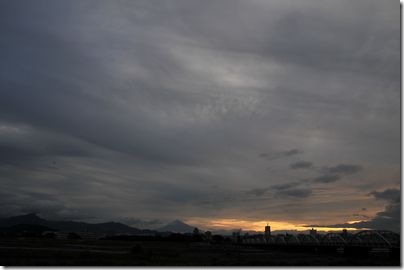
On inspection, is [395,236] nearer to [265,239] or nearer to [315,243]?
[315,243]

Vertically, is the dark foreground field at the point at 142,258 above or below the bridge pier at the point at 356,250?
below

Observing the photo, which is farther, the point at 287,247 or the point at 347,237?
the point at 287,247

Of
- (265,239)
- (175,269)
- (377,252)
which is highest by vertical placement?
(265,239)

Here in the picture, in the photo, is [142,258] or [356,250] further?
[356,250]

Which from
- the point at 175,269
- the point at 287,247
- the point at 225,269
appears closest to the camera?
the point at 175,269

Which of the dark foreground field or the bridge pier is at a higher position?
the bridge pier

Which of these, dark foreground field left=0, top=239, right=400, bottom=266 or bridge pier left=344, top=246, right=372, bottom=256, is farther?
bridge pier left=344, top=246, right=372, bottom=256

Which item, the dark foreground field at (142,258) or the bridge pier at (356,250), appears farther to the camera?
the bridge pier at (356,250)

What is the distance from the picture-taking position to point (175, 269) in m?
36.0

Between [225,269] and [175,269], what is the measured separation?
24.3 ft

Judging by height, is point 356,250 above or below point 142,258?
above

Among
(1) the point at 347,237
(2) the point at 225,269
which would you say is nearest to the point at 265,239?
(1) the point at 347,237

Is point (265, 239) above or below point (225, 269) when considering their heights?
above

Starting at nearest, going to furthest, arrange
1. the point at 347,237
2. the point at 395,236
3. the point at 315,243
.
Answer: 1. the point at 395,236
2. the point at 347,237
3. the point at 315,243
